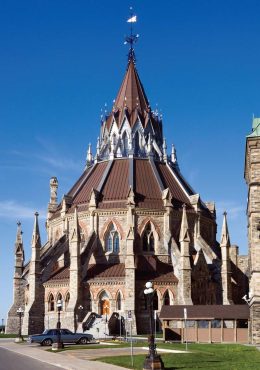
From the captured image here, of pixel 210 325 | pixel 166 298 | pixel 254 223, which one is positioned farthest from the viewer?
pixel 166 298

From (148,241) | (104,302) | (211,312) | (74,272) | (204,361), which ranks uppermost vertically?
(148,241)

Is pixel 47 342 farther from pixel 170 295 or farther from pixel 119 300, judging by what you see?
pixel 170 295

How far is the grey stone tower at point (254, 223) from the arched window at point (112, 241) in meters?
30.1

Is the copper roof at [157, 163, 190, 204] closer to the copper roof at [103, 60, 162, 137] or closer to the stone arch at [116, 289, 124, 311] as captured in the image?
the copper roof at [103, 60, 162, 137]

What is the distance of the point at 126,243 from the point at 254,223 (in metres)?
26.0

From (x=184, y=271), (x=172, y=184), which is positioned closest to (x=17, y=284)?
(x=184, y=271)

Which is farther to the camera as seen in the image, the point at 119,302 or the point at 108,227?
the point at 108,227

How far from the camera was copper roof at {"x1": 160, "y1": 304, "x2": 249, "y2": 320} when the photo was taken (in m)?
49.9

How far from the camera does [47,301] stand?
71875 mm

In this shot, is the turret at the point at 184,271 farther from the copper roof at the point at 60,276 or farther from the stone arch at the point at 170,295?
the copper roof at the point at 60,276

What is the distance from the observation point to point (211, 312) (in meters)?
50.9

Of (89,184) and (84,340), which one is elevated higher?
(89,184)

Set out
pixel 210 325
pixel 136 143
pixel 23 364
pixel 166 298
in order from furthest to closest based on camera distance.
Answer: pixel 136 143
pixel 166 298
pixel 210 325
pixel 23 364

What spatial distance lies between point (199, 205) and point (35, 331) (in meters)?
25.1
